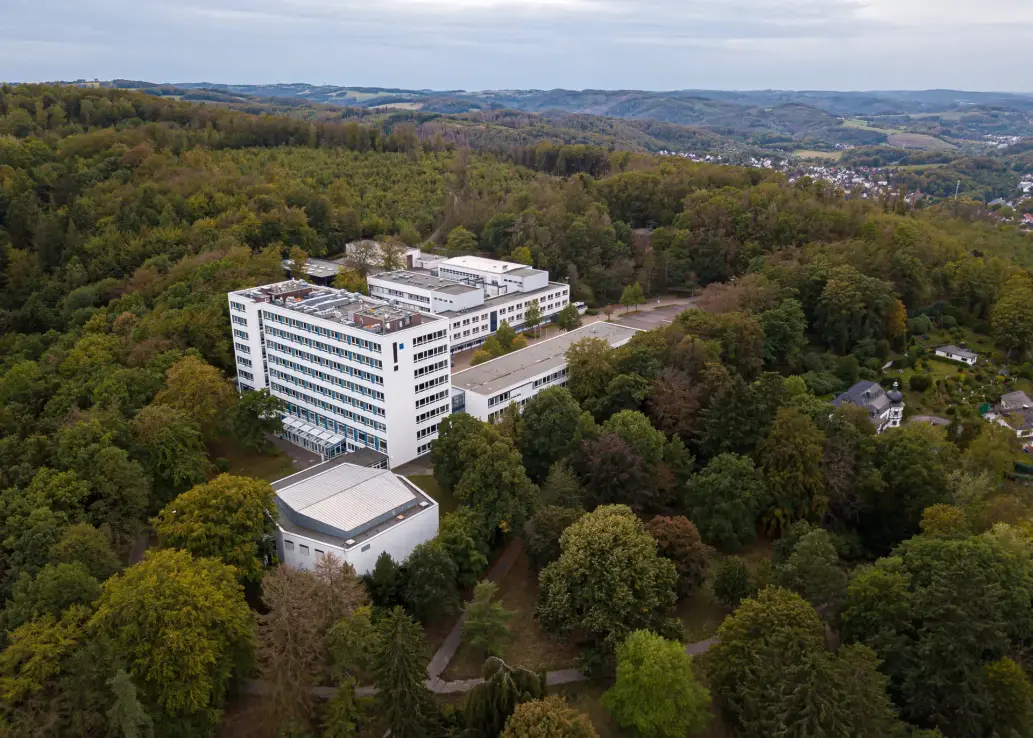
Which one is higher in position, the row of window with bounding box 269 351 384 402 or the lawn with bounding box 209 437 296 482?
the row of window with bounding box 269 351 384 402

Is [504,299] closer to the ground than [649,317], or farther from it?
farther from it

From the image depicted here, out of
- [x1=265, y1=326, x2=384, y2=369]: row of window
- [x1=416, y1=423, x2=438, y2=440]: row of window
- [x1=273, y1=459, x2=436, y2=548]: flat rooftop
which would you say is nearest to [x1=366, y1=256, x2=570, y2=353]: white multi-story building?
[x1=265, y1=326, x2=384, y2=369]: row of window

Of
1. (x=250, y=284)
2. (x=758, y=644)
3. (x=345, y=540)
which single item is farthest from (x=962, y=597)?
(x=250, y=284)

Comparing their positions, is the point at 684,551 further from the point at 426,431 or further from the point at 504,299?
the point at 504,299

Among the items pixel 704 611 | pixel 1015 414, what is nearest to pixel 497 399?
pixel 704 611

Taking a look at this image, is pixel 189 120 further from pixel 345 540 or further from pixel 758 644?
pixel 758 644

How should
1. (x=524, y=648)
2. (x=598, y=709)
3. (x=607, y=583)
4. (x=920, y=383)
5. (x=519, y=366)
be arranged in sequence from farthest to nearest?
1. (x=920, y=383)
2. (x=519, y=366)
3. (x=524, y=648)
4. (x=607, y=583)
5. (x=598, y=709)

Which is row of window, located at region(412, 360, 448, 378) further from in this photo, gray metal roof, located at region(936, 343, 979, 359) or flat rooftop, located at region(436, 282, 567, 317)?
gray metal roof, located at region(936, 343, 979, 359)
